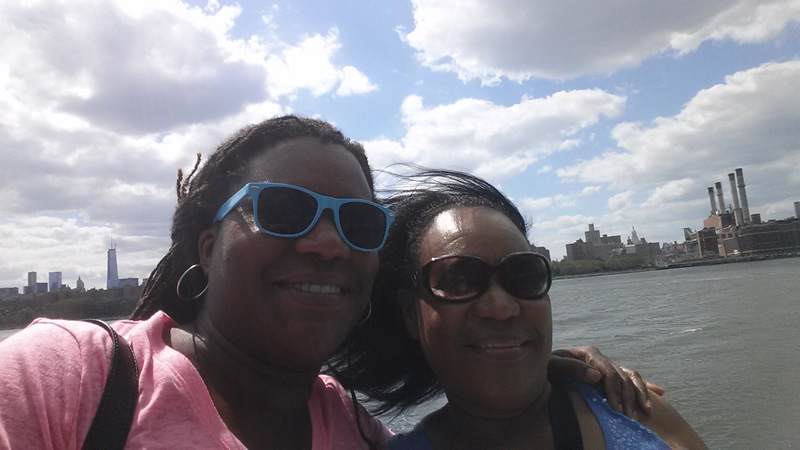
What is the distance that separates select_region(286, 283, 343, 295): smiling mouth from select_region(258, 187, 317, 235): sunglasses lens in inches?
7.6

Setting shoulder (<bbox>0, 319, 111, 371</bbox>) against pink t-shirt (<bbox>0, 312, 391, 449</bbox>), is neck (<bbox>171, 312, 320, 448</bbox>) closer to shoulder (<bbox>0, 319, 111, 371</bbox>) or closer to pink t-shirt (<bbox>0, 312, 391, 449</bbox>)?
pink t-shirt (<bbox>0, 312, 391, 449</bbox>)

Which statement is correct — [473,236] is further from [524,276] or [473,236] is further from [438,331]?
[438,331]

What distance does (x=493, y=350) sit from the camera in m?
1.99

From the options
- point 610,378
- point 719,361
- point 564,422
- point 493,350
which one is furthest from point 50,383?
point 719,361

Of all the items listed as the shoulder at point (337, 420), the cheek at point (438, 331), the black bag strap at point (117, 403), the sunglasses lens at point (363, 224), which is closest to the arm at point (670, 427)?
the cheek at point (438, 331)

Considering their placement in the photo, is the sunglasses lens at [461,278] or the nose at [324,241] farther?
the sunglasses lens at [461,278]

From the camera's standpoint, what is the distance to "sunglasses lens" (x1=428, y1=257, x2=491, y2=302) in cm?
209

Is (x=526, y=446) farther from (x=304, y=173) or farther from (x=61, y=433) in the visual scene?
(x=61, y=433)

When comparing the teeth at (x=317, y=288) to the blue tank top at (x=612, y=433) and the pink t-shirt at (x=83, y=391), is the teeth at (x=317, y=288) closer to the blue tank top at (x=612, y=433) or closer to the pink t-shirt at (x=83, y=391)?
the pink t-shirt at (x=83, y=391)

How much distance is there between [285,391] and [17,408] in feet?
2.77

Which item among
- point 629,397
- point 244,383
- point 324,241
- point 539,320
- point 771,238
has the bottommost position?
point 629,397

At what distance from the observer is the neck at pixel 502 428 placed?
2105 mm

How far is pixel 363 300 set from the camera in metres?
1.95

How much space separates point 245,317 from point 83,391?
534 millimetres
